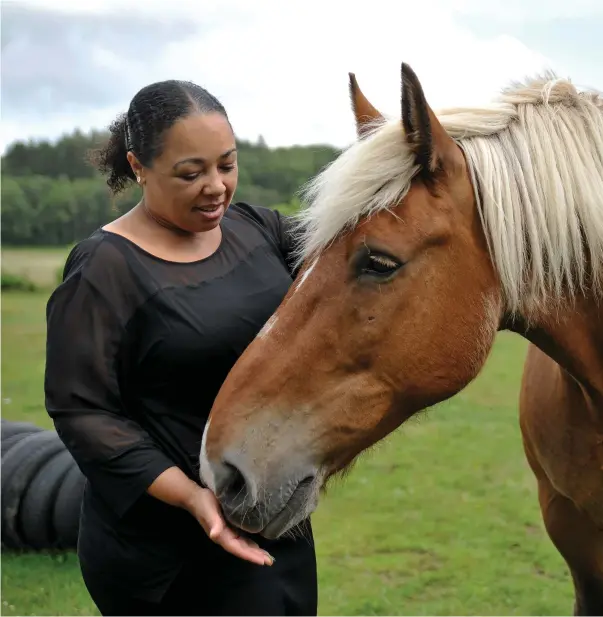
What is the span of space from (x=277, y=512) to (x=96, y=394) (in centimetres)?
55

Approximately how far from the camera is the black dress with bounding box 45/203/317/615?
1822 mm

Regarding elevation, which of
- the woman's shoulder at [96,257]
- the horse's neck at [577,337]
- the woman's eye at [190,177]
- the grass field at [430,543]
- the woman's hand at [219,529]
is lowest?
the grass field at [430,543]

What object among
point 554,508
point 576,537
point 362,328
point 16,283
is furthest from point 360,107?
point 16,283

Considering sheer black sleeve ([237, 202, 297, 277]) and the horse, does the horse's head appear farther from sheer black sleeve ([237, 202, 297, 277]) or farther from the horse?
sheer black sleeve ([237, 202, 297, 277])

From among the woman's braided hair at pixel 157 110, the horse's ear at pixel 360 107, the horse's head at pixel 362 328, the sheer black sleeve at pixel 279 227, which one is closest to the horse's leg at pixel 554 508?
the horse's head at pixel 362 328

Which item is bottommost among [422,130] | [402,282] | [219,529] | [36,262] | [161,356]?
[36,262]

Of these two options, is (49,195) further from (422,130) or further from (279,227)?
(422,130)

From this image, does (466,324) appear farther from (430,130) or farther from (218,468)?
(218,468)

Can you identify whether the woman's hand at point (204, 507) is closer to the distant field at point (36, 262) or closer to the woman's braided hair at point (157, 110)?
the woman's braided hair at point (157, 110)

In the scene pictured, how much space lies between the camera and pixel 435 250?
1727mm

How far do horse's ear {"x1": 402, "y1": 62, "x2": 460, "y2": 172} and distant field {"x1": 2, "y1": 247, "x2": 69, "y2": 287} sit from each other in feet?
38.3

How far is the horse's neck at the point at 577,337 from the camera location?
1.91 m

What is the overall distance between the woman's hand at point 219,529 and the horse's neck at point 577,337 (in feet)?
2.93

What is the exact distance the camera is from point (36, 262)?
14.6 meters
